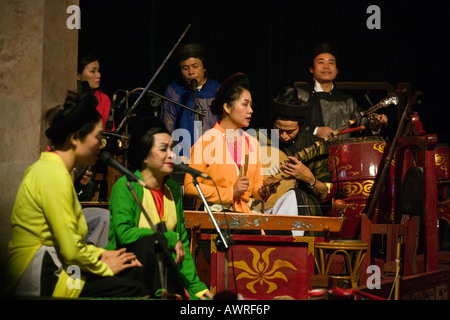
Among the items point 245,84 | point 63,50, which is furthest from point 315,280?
point 63,50

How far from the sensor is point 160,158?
4.05 metres

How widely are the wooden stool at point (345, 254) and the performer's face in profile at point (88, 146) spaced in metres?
2.14

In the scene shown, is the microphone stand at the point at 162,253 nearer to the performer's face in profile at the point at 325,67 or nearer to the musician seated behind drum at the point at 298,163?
the musician seated behind drum at the point at 298,163

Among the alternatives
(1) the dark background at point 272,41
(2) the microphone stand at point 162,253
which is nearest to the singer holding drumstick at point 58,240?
(2) the microphone stand at point 162,253

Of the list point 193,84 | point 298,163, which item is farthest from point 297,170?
point 193,84

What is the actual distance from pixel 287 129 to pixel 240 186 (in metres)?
1.30

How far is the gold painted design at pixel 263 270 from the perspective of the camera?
4947 mm

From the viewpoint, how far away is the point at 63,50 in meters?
4.90

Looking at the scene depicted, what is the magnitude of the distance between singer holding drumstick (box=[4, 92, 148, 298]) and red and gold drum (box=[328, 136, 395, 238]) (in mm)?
3188

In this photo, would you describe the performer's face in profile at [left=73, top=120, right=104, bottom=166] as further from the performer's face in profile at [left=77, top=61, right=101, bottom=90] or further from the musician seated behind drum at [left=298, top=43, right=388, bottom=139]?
the musician seated behind drum at [left=298, top=43, right=388, bottom=139]

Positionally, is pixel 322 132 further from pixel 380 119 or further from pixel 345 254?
pixel 345 254

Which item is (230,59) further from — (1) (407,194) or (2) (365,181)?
(1) (407,194)

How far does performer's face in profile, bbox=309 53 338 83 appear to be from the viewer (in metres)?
7.13

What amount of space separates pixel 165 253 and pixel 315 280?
2.95 feet
